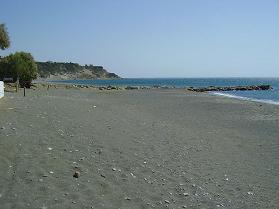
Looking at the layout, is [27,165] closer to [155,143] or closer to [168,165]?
[168,165]

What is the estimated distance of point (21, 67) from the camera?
58.9 metres

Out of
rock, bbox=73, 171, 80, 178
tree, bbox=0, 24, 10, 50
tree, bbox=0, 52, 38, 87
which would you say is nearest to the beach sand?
rock, bbox=73, 171, 80, 178

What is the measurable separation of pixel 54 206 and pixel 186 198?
9.32ft

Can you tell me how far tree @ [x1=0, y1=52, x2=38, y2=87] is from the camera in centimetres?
5906

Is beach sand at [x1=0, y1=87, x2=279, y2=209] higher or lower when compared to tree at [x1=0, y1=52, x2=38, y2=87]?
lower

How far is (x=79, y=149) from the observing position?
12.4 meters

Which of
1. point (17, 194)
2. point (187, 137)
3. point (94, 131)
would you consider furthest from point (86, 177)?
point (187, 137)

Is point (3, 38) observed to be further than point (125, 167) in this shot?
Yes

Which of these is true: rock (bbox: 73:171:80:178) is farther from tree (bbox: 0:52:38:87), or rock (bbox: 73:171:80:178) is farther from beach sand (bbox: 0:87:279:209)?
tree (bbox: 0:52:38:87)

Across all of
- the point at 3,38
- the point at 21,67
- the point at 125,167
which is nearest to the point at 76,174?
the point at 125,167

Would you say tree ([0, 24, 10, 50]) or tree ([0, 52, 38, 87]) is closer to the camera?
tree ([0, 24, 10, 50])

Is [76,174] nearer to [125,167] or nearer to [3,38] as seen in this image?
[125,167]

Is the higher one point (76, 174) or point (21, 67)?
point (21, 67)

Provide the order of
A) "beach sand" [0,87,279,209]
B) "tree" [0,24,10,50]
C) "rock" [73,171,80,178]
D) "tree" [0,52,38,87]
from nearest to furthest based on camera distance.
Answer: "beach sand" [0,87,279,209] < "rock" [73,171,80,178] < "tree" [0,24,10,50] < "tree" [0,52,38,87]
